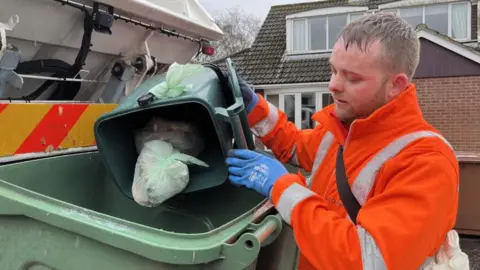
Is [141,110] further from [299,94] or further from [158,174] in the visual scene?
[299,94]

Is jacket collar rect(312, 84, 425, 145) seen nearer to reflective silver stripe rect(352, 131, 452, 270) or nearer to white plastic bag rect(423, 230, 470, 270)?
reflective silver stripe rect(352, 131, 452, 270)

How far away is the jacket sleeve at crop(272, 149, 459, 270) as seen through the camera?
1303 millimetres

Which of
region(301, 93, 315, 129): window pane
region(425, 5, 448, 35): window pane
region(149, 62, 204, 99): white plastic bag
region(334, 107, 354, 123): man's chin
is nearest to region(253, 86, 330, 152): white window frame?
region(301, 93, 315, 129): window pane

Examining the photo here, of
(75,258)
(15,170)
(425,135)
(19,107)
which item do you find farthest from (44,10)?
(425,135)

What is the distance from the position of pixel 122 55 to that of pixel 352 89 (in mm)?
1582

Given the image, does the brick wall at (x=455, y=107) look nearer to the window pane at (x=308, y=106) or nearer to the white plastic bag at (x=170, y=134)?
the window pane at (x=308, y=106)

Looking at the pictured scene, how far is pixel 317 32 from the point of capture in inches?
632

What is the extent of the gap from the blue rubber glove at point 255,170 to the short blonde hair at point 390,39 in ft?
1.44

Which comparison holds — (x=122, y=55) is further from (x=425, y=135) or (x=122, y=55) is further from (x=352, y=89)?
(x=425, y=135)

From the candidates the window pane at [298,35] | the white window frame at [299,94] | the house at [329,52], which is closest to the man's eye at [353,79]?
the house at [329,52]

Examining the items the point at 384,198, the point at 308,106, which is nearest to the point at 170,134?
the point at 384,198

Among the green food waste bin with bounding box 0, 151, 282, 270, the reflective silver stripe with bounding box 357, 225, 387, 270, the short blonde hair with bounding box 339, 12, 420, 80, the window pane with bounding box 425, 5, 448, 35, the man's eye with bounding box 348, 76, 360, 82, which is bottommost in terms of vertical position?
the window pane with bounding box 425, 5, 448, 35

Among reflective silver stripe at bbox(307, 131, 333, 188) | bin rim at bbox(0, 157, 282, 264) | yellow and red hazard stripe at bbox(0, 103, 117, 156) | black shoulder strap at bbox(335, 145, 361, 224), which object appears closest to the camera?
bin rim at bbox(0, 157, 282, 264)

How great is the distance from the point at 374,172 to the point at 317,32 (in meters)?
15.0
